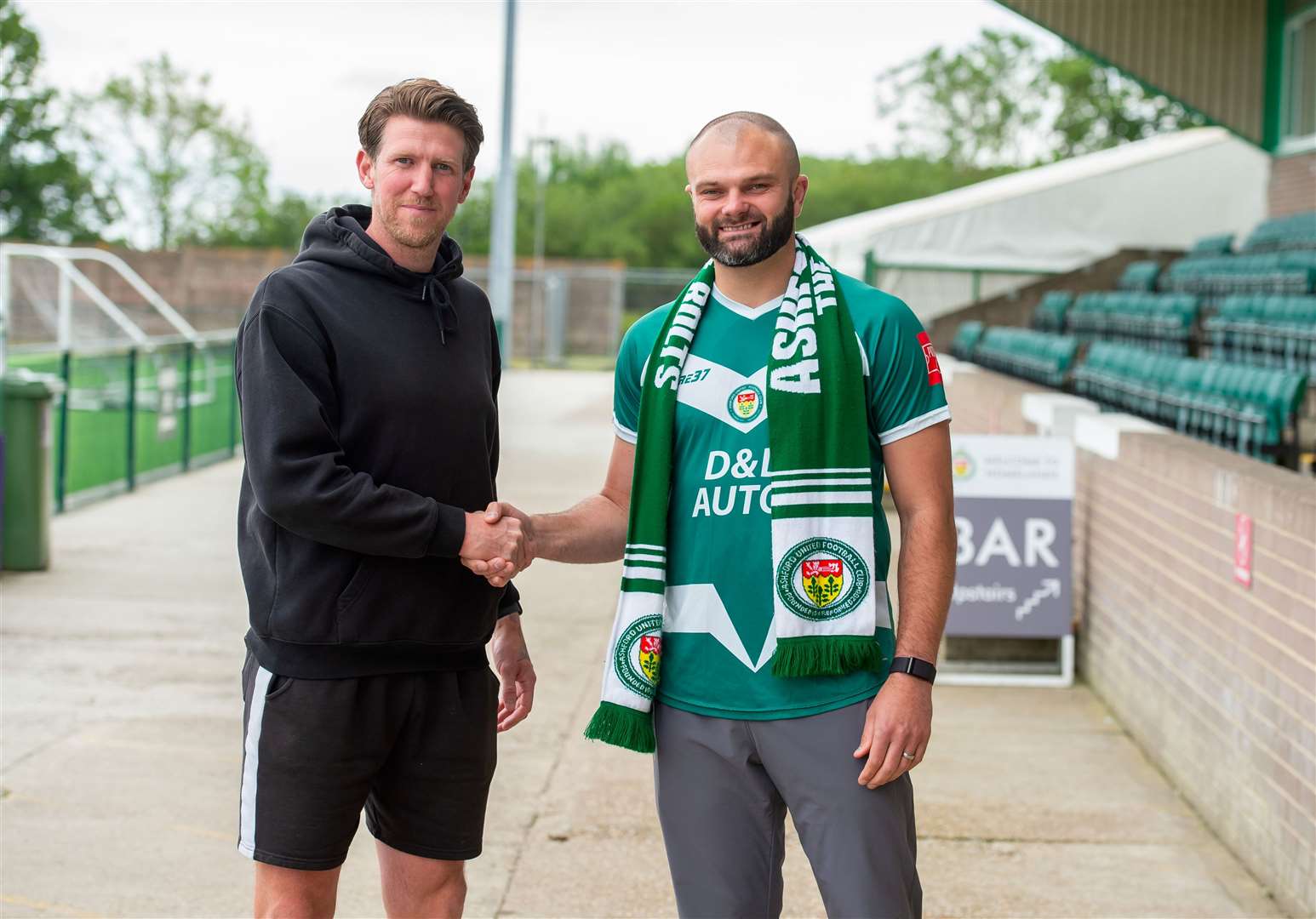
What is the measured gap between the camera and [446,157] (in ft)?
10.2

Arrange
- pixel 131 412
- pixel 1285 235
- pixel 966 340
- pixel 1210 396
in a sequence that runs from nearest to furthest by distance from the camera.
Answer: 1. pixel 1210 396
2. pixel 131 412
3. pixel 1285 235
4. pixel 966 340

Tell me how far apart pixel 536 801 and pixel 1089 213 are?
18847 mm

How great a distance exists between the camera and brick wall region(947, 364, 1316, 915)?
4594 mm

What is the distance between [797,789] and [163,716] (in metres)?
4.42

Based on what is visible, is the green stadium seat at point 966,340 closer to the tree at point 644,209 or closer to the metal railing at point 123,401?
the metal railing at point 123,401

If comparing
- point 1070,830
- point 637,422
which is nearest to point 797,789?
point 637,422

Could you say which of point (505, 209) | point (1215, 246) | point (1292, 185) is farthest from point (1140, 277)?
point (505, 209)

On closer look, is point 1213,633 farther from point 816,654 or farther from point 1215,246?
point 1215,246

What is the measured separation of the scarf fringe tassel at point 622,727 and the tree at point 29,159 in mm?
65410

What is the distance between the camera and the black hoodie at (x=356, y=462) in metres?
2.89

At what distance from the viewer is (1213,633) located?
5543 millimetres

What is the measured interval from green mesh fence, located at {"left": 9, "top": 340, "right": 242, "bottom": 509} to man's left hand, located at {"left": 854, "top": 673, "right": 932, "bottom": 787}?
10.3m

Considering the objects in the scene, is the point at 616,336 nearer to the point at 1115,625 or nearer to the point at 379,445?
the point at 1115,625

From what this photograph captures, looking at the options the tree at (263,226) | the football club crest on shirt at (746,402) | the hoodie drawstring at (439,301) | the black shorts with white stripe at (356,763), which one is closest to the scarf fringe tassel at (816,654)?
the football club crest on shirt at (746,402)
